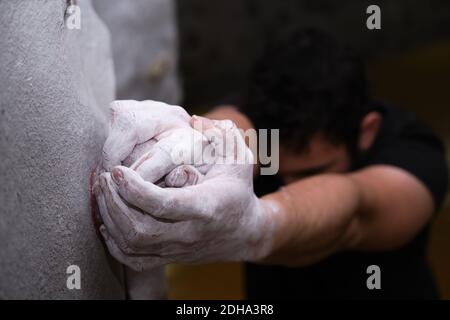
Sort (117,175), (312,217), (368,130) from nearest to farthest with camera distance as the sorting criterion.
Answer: (117,175)
(312,217)
(368,130)

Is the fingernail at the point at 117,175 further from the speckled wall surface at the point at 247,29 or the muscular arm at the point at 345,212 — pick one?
the speckled wall surface at the point at 247,29

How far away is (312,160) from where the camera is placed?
54.1 inches

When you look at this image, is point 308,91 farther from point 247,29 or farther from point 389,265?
point 247,29

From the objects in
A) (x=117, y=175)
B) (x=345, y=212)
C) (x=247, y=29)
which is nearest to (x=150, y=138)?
(x=117, y=175)

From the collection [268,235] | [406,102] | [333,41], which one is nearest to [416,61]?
[406,102]

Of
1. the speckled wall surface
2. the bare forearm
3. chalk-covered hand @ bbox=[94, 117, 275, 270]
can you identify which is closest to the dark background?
the speckled wall surface

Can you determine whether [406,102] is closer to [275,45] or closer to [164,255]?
[275,45]

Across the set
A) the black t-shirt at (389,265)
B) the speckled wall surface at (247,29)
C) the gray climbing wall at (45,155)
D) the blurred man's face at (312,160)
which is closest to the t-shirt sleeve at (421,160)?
the black t-shirt at (389,265)

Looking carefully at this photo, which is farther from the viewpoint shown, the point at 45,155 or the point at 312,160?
the point at 312,160

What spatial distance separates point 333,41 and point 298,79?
0.16 m

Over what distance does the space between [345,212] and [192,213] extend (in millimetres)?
471

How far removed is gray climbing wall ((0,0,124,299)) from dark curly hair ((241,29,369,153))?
54 cm

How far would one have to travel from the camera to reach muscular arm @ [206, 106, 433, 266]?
3.30ft

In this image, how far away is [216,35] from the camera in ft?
11.5
